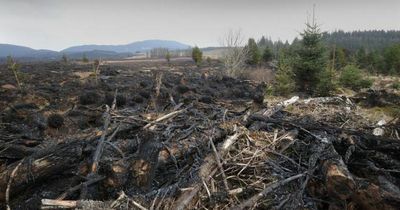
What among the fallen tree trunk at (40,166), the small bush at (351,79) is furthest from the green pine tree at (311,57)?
the fallen tree trunk at (40,166)

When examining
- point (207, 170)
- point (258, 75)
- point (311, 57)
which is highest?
point (311, 57)

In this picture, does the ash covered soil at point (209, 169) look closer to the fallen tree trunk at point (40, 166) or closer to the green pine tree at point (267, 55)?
the fallen tree trunk at point (40, 166)

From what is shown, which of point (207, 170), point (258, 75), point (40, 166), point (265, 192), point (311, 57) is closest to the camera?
point (265, 192)

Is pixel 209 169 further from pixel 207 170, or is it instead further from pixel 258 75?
pixel 258 75

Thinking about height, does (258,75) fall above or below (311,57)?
below

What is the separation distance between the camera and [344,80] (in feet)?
67.8

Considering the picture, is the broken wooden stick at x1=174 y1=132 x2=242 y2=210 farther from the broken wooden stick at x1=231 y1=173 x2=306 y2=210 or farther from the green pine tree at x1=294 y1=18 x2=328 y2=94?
the green pine tree at x1=294 y1=18 x2=328 y2=94

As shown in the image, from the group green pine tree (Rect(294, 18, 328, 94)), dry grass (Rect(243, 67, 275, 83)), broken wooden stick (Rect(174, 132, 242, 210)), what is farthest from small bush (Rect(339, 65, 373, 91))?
broken wooden stick (Rect(174, 132, 242, 210))

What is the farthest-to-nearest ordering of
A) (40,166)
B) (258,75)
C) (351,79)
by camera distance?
(258,75), (351,79), (40,166)

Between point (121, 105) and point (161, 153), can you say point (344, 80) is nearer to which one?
point (121, 105)

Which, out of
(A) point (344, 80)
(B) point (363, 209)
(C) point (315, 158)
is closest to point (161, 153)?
(C) point (315, 158)

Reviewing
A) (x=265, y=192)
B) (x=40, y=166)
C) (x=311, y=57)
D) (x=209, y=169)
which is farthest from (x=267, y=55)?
(x=40, y=166)

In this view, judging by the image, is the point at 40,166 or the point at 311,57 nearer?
the point at 40,166

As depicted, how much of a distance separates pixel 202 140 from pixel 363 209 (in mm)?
2640
